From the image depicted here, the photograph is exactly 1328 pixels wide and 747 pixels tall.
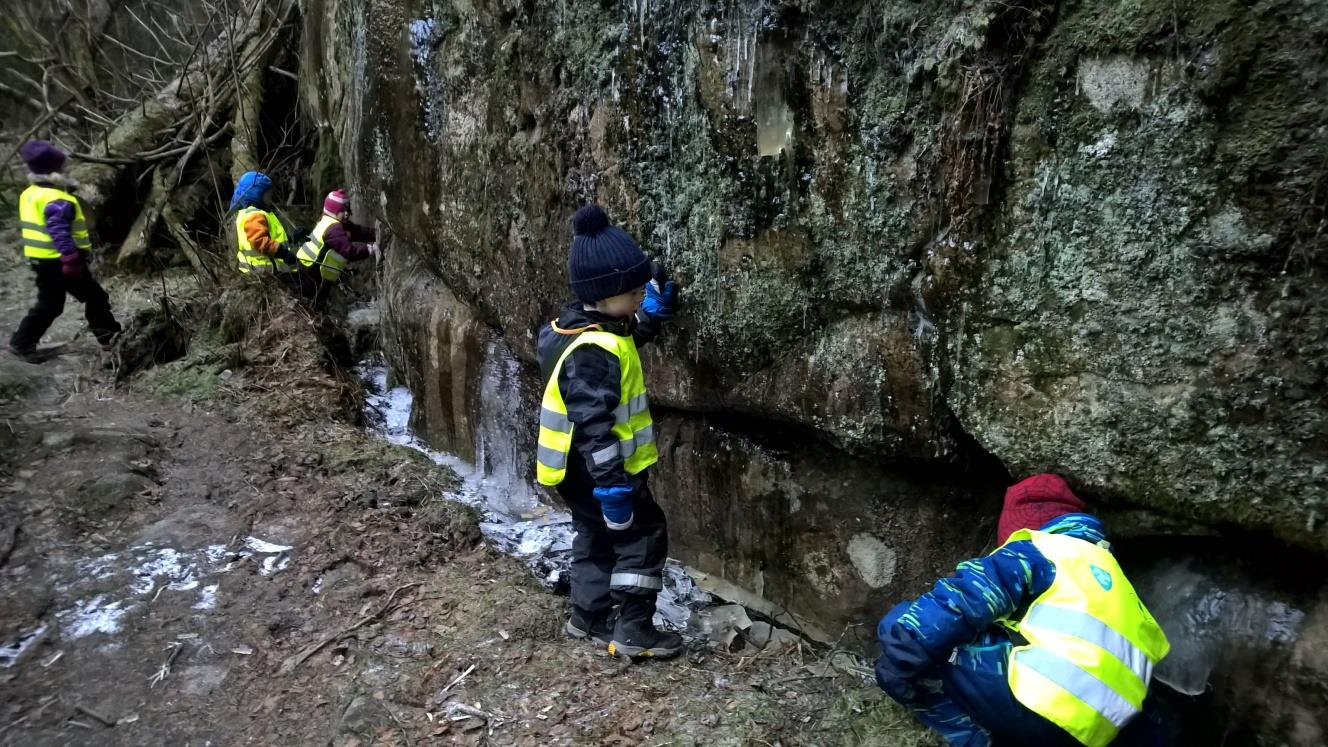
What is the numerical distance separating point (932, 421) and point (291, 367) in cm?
534

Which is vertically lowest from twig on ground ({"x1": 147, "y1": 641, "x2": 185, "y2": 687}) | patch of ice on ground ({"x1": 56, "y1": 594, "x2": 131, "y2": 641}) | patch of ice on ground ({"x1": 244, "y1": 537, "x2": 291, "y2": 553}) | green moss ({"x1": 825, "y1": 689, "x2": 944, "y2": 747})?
green moss ({"x1": 825, "y1": 689, "x2": 944, "y2": 747})

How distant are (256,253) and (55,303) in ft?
5.55

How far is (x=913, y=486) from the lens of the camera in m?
3.56

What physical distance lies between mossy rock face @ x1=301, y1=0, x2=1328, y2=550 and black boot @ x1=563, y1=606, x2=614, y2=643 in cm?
123

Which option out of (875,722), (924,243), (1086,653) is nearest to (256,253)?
(924,243)

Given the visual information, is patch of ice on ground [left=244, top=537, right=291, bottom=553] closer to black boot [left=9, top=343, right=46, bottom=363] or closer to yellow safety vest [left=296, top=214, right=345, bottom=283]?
yellow safety vest [left=296, top=214, right=345, bottom=283]

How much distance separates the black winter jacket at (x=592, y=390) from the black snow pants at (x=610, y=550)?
19 cm

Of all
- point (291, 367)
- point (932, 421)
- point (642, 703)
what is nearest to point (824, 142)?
point (932, 421)

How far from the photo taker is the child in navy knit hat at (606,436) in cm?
313

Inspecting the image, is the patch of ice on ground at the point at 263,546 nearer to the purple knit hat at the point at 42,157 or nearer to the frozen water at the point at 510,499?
the frozen water at the point at 510,499

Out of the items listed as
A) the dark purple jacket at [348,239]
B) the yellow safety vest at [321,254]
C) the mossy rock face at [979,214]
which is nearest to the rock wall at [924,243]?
the mossy rock face at [979,214]

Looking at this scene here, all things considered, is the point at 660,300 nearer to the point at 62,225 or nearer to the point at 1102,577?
the point at 1102,577

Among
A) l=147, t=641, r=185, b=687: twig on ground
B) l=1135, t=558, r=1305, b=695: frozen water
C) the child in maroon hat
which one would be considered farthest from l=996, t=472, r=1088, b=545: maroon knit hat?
l=147, t=641, r=185, b=687: twig on ground

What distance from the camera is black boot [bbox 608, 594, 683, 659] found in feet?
11.2
